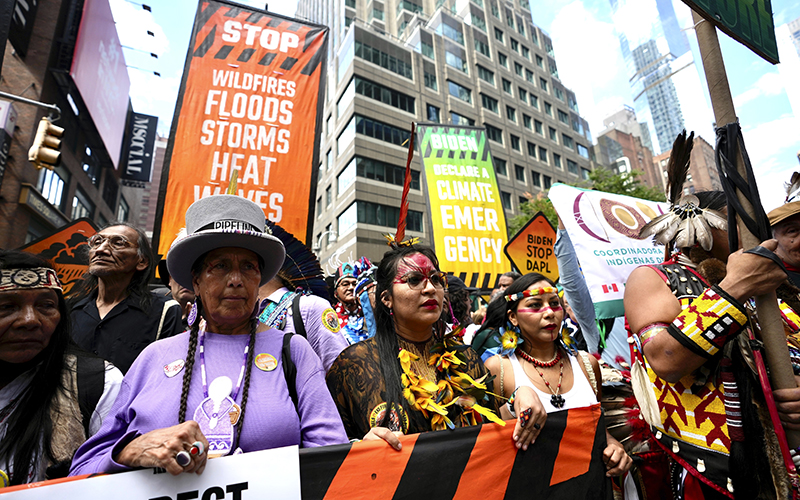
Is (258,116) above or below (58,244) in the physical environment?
above

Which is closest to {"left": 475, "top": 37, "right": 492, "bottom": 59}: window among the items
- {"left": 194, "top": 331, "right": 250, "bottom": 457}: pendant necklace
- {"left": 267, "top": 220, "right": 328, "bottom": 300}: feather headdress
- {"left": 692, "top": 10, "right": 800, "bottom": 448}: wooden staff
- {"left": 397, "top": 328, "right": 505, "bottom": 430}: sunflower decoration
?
{"left": 267, "top": 220, "right": 328, "bottom": 300}: feather headdress

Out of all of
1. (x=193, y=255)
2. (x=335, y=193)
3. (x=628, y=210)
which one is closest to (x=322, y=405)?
(x=193, y=255)

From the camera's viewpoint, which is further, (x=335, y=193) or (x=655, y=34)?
(x=655, y=34)

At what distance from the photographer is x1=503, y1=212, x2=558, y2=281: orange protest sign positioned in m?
6.64

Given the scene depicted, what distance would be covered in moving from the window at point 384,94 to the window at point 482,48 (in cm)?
1257

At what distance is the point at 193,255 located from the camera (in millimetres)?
1849

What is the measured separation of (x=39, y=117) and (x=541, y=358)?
20.6m

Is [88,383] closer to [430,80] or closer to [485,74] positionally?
[430,80]

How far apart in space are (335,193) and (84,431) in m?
28.1

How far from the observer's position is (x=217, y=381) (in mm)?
1619

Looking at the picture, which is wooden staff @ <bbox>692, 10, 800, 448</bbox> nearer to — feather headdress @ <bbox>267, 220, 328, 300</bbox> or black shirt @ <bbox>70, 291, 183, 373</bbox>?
feather headdress @ <bbox>267, 220, 328, 300</bbox>

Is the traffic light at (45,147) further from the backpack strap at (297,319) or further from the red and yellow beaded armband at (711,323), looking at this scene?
the red and yellow beaded armband at (711,323)

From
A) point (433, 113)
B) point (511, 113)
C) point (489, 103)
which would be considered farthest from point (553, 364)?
point (511, 113)

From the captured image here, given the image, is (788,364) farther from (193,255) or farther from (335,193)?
(335,193)
